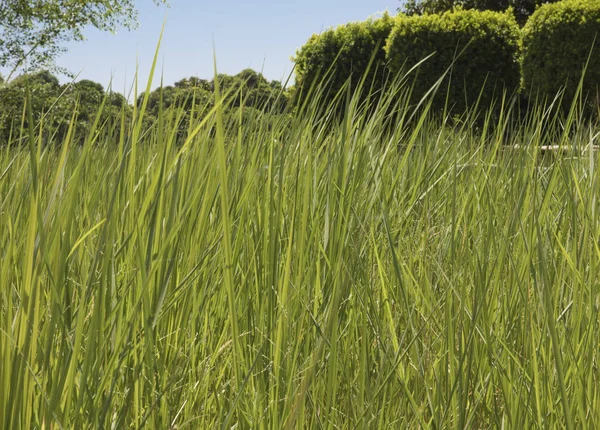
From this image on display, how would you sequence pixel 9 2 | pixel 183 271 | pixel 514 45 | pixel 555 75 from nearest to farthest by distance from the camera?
1. pixel 183 271
2. pixel 555 75
3. pixel 514 45
4. pixel 9 2

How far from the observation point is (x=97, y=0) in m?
14.8

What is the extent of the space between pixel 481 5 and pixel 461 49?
1152 centimetres

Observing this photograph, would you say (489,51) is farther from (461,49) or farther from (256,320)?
(256,320)

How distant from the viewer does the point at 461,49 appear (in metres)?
10.1

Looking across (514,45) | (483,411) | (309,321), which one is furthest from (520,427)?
(514,45)

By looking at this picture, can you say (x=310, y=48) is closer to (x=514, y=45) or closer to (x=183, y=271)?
(x=514, y=45)

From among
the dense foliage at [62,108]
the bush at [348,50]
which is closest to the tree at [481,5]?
the bush at [348,50]

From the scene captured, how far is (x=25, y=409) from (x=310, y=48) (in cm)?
1071

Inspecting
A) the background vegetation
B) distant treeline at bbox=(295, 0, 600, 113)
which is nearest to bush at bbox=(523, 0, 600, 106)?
distant treeline at bbox=(295, 0, 600, 113)

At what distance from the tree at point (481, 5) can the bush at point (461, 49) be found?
10.5 m

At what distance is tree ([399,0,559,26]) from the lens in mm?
20391

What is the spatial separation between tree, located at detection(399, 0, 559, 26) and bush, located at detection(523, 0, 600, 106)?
36.0ft

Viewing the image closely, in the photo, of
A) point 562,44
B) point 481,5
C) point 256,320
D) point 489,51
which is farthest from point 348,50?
A: point 481,5

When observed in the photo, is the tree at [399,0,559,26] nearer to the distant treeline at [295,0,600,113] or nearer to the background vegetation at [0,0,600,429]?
the distant treeline at [295,0,600,113]
